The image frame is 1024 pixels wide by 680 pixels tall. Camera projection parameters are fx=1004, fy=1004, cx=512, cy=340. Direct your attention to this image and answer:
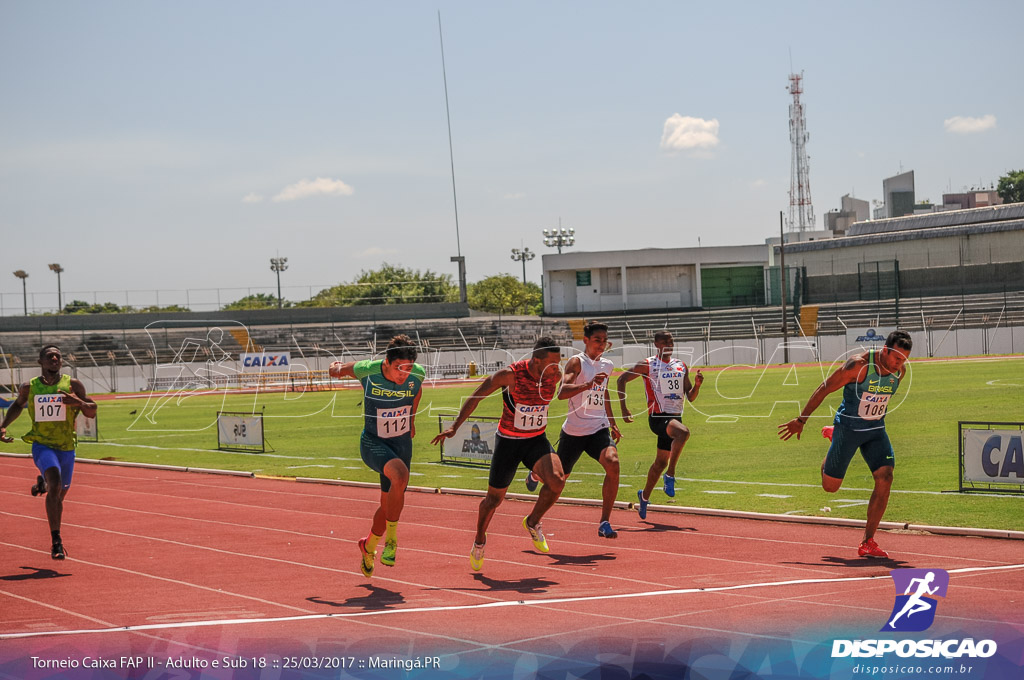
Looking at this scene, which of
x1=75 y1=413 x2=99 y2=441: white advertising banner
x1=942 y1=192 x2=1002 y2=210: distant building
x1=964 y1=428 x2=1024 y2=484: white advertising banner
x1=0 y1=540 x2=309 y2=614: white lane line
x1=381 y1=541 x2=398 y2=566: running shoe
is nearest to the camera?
x1=0 y1=540 x2=309 y2=614: white lane line

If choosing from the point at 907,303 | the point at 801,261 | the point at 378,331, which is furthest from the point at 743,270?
the point at 378,331

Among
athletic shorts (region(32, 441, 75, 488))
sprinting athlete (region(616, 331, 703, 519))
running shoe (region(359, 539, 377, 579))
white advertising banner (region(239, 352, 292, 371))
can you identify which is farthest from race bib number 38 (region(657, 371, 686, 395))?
white advertising banner (region(239, 352, 292, 371))

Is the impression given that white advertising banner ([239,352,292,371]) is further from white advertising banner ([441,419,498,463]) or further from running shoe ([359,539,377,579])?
running shoe ([359,539,377,579])

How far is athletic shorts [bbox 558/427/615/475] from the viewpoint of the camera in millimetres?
11469

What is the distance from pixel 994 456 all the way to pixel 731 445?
7935 mm

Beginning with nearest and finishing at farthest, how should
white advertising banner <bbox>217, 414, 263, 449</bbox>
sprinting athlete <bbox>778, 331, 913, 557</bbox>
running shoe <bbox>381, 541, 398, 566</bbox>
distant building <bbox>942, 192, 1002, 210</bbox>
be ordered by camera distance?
running shoe <bbox>381, 541, 398, 566</bbox> < sprinting athlete <bbox>778, 331, 913, 557</bbox> < white advertising banner <bbox>217, 414, 263, 449</bbox> < distant building <bbox>942, 192, 1002, 210</bbox>

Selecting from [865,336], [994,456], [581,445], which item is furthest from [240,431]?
[865,336]

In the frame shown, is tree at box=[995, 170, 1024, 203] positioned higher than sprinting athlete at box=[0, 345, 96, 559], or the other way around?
tree at box=[995, 170, 1024, 203]

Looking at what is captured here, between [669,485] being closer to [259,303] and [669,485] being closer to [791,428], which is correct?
[791,428]

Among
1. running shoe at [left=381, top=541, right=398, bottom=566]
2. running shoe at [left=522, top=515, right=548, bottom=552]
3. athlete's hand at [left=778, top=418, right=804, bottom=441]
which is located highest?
athlete's hand at [left=778, top=418, right=804, bottom=441]

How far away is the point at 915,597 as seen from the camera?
24.9 ft

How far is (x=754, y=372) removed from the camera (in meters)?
53.1

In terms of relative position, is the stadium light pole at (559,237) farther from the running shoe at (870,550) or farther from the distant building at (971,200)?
the running shoe at (870,550)

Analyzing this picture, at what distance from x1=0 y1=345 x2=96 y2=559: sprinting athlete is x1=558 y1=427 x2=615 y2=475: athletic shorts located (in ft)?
17.2
